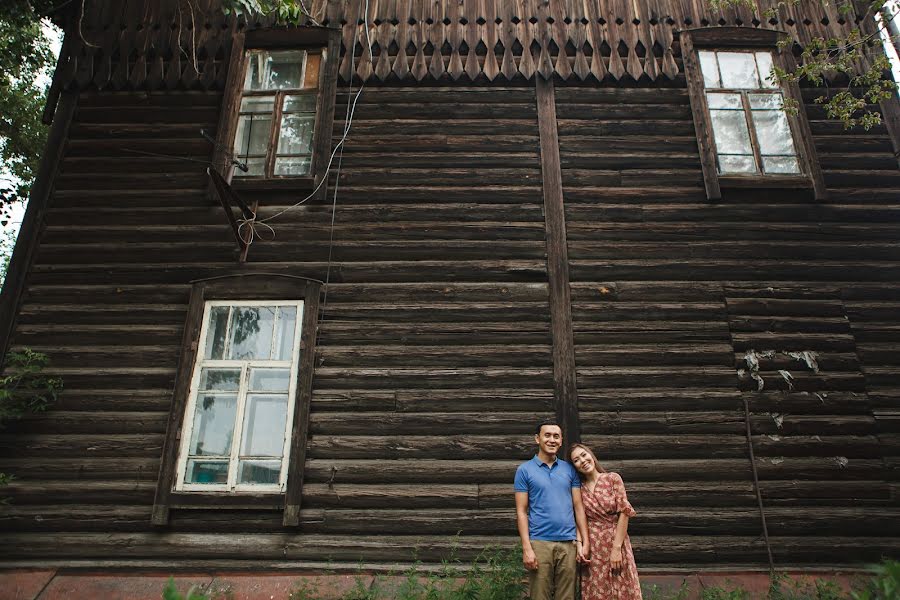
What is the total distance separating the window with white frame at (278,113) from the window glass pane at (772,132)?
512cm

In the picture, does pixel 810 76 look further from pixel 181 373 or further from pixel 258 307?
pixel 181 373

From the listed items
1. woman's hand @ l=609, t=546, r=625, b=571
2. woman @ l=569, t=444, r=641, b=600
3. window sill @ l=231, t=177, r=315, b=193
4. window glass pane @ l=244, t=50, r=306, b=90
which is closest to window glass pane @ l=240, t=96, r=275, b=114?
window glass pane @ l=244, t=50, r=306, b=90

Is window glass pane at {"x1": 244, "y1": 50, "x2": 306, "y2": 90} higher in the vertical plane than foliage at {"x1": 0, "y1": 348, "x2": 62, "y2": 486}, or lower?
higher

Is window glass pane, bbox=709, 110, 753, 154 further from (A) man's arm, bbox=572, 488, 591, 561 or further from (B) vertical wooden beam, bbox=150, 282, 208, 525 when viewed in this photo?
(B) vertical wooden beam, bbox=150, 282, 208, 525

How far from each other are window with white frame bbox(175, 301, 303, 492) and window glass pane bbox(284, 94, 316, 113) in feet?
7.94

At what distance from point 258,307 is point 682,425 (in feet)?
14.2

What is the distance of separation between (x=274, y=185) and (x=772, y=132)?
18.6 feet

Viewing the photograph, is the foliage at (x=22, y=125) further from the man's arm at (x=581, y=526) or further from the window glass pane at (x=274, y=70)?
the man's arm at (x=581, y=526)

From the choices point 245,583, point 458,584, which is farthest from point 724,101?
point 245,583

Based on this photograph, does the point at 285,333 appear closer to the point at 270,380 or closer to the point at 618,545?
the point at 270,380

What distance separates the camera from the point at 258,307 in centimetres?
569

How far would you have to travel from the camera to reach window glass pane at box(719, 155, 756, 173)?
6.22 metres

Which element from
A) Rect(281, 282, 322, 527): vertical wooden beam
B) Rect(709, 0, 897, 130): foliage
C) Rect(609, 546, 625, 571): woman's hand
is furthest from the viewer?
Rect(709, 0, 897, 130): foliage

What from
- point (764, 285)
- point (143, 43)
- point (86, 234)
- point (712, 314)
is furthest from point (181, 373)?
point (764, 285)
